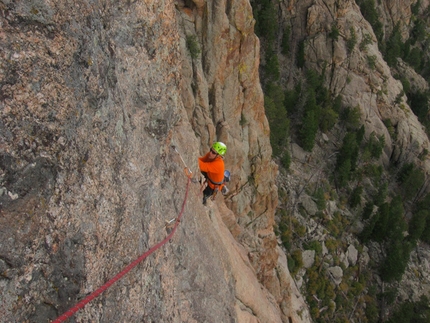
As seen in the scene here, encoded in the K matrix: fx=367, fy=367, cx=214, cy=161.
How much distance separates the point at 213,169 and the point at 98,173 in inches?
210

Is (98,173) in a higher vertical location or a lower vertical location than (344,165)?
higher

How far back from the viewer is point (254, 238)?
2095cm

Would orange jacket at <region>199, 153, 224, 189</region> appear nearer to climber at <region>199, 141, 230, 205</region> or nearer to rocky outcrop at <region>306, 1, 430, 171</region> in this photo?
climber at <region>199, 141, 230, 205</region>

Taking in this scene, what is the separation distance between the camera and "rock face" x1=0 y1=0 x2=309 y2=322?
386 centimetres

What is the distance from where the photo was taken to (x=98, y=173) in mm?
4996

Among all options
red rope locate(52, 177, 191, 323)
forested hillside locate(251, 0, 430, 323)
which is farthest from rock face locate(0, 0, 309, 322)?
forested hillside locate(251, 0, 430, 323)

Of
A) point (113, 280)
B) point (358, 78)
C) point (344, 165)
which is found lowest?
point (344, 165)

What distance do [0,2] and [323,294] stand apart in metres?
43.2

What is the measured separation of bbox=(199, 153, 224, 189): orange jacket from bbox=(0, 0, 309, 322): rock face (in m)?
0.38

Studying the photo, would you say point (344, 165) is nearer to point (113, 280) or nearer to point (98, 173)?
point (98, 173)

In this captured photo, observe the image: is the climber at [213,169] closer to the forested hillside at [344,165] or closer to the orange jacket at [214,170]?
the orange jacket at [214,170]

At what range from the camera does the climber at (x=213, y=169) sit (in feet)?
32.7

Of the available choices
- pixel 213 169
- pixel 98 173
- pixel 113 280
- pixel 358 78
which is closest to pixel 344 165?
pixel 358 78

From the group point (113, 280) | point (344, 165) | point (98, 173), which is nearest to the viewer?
point (113, 280)
